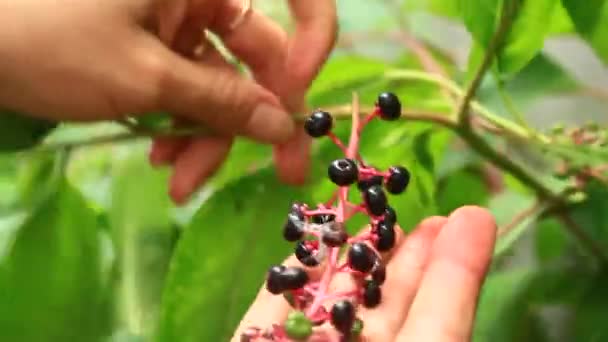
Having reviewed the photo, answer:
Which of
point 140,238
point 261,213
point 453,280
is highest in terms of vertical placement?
point 453,280

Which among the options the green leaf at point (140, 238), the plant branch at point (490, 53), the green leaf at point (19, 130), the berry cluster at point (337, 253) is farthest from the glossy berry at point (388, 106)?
the green leaf at point (140, 238)

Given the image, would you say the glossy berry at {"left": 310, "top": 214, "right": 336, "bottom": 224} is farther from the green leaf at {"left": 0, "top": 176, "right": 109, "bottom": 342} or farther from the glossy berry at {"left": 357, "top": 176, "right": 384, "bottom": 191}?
the green leaf at {"left": 0, "top": 176, "right": 109, "bottom": 342}

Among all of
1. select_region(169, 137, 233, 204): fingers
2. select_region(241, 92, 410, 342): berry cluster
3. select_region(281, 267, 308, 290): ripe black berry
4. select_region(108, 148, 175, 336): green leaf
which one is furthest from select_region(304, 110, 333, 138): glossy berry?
select_region(108, 148, 175, 336): green leaf

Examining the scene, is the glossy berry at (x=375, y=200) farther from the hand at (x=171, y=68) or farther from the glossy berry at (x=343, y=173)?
the hand at (x=171, y=68)

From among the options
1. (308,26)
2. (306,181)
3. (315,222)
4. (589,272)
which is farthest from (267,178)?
(589,272)

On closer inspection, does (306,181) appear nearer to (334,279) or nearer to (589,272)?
(334,279)

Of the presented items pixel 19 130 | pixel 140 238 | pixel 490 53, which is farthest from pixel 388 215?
pixel 140 238

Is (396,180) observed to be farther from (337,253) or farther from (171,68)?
(171,68)
